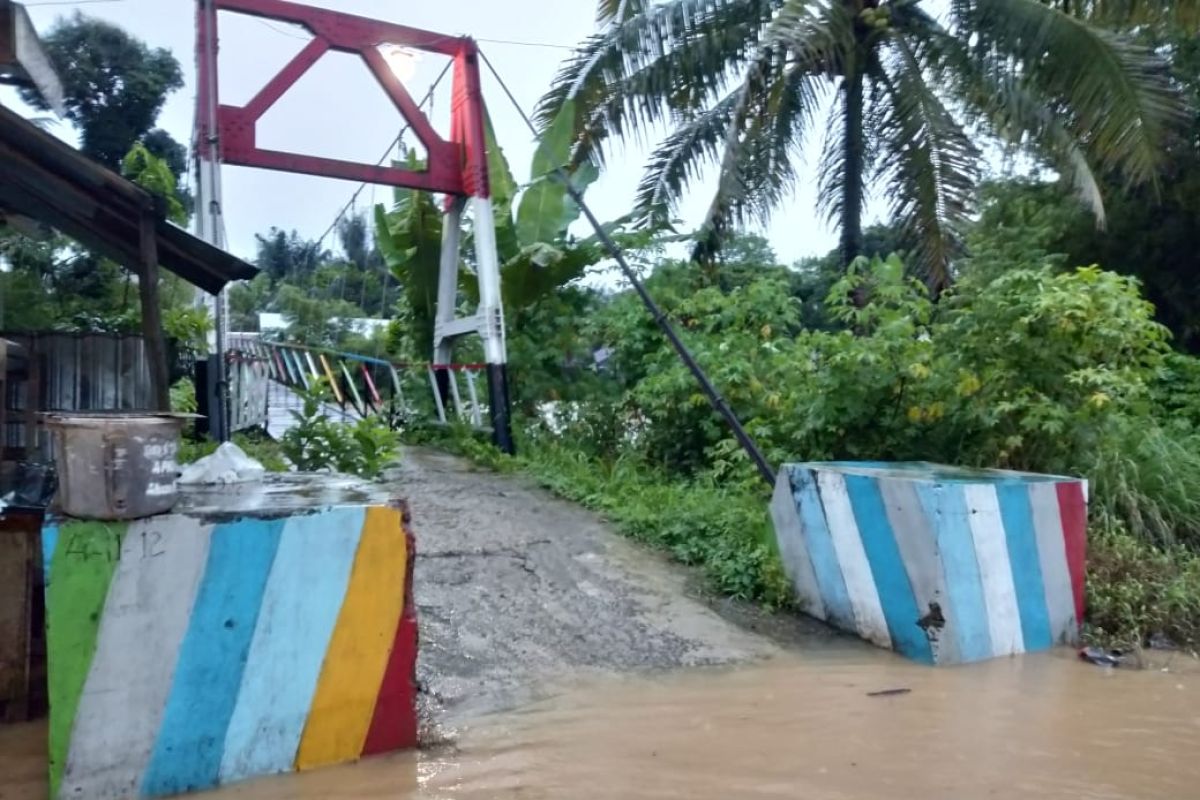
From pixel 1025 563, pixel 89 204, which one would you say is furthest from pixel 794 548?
pixel 89 204

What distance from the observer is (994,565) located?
496 centimetres

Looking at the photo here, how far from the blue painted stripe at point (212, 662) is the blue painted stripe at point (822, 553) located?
3183 mm

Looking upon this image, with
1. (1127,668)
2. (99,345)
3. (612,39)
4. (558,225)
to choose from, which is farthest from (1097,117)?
(99,345)

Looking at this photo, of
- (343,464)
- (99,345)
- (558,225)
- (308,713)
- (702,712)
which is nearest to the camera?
(308,713)

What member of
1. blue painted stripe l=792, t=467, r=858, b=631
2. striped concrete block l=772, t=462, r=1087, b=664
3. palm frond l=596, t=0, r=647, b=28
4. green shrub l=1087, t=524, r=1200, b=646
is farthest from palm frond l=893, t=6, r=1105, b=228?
blue painted stripe l=792, t=467, r=858, b=631

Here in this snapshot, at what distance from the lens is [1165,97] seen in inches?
384

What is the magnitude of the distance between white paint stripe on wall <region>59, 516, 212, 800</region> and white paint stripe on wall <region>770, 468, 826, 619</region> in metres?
3.46

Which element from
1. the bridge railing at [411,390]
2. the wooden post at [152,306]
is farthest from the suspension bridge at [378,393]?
the wooden post at [152,306]

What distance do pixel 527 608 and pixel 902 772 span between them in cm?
237

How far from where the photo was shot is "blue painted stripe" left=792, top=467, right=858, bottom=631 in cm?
540

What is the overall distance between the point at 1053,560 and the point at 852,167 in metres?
7.23

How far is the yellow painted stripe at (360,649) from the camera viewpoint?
3439 mm

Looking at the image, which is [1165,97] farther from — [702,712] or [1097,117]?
[702,712]

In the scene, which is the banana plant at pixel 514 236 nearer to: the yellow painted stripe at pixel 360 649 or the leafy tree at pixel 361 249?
the yellow painted stripe at pixel 360 649
